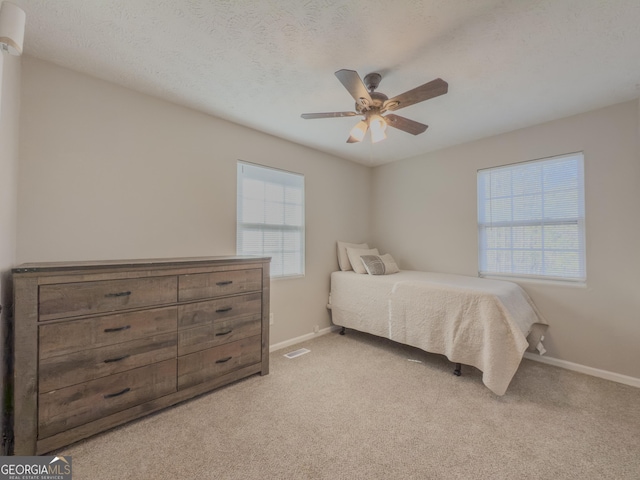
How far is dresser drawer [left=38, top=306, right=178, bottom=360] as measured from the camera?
4.98 ft

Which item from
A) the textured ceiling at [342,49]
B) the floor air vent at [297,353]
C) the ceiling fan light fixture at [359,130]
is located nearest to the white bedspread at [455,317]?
the floor air vent at [297,353]

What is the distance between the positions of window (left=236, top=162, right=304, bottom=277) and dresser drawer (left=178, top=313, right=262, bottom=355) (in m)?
0.78

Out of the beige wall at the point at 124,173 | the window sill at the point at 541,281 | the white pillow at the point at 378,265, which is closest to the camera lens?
the beige wall at the point at 124,173

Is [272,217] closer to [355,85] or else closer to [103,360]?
[355,85]

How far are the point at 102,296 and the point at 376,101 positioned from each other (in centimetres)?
222

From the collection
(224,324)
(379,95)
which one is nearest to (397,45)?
(379,95)

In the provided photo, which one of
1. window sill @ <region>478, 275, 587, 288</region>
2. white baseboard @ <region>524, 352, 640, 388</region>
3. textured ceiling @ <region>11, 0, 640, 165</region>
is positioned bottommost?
white baseboard @ <region>524, 352, 640, 388</region>

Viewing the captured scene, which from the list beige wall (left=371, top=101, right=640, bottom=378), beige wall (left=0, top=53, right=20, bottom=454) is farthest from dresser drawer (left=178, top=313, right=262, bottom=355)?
beige wall (left=371, top=101, right=640, bottom=378)

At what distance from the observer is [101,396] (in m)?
1.67

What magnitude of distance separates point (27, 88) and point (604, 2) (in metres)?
3.43

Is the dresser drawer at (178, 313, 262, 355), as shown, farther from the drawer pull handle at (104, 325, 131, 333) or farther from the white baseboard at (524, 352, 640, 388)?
the white baseboard at (524, 352, 640, 388)

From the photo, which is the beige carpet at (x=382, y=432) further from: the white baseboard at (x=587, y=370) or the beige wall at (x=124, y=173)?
the beige wall at (x=124, y=173)

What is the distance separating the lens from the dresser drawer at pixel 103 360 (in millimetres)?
1521

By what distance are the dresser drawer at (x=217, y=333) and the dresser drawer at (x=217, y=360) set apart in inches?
1.7
